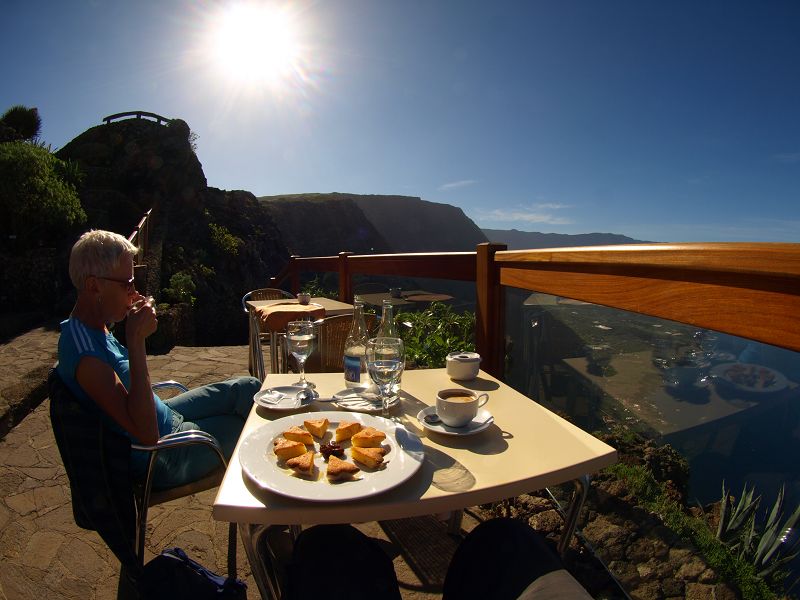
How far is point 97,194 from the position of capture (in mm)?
14977

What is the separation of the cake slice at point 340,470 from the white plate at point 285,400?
44cm

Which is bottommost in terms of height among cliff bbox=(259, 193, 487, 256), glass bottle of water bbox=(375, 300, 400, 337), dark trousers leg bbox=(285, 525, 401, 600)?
dark trousers leg bbox=(285, 525, 401, 600)

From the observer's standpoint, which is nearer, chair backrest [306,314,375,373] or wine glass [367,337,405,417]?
wine glass [367,337,405,417]

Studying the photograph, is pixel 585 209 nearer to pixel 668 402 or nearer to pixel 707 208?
pixel 707 208

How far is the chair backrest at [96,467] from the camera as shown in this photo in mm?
1244

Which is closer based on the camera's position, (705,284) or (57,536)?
(705,284)

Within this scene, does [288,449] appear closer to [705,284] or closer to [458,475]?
[458,475]

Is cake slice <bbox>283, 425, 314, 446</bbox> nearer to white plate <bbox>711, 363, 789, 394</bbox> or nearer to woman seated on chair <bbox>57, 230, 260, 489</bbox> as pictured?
woman seated on chair <bbox>57, 230, 260, 489</bbox>

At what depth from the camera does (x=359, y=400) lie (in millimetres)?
1439

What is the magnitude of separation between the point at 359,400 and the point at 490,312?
0.97 m

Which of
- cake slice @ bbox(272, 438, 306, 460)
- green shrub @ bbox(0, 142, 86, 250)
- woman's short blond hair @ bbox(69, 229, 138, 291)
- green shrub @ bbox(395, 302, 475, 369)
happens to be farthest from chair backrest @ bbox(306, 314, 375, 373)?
green shrub @ bbox(0, 142, 86, 250)

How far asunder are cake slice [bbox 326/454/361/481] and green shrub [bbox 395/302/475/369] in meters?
2.09

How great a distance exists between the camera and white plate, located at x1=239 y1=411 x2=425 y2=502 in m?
0.82

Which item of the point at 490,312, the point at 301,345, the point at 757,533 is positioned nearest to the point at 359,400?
the point at 301,345
